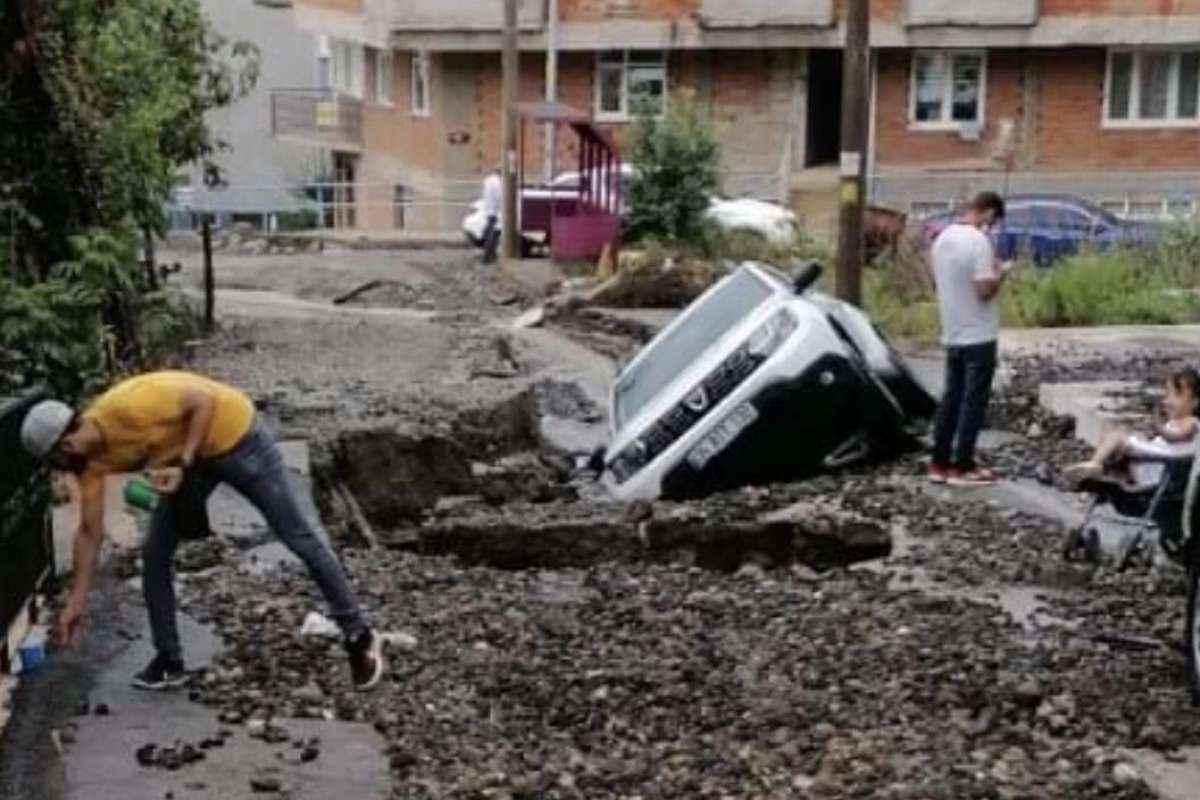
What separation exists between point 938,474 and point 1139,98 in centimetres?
3451

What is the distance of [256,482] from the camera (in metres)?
8.60

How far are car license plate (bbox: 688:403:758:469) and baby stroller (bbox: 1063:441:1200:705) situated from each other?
2.69 metres

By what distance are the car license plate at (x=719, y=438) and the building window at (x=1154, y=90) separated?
112 ft

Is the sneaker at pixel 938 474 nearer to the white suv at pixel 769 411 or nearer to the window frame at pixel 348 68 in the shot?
the white suv at pixel 769 411

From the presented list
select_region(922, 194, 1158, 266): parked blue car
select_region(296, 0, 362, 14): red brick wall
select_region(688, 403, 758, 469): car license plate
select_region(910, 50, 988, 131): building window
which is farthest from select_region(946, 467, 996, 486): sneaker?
select_region(296, 0, 362, 14): red brick wall

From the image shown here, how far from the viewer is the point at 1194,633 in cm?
850

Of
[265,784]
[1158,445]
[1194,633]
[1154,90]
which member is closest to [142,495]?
[265,784]

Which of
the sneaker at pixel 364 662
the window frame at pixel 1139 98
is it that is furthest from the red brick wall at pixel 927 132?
the sneaker at pixel 364 662

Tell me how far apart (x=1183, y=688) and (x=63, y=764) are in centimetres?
430

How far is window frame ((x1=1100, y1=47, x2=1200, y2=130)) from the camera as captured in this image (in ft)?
150

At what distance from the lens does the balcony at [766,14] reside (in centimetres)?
4475

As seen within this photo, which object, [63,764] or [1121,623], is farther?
[1121,623]

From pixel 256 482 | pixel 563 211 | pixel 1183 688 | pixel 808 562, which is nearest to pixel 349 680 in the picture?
pixel 256 482

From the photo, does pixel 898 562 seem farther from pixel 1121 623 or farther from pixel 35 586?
pixel 35 586
